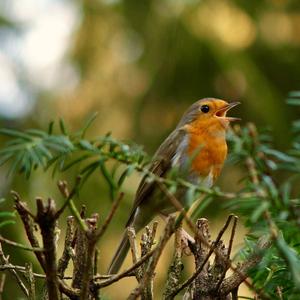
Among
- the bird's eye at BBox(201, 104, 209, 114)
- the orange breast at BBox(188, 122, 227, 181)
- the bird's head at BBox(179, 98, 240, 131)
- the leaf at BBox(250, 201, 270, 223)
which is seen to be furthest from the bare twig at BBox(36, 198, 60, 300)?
the bird's eye at BBox(201, 104, 209, 114)

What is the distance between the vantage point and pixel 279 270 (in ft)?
5.01

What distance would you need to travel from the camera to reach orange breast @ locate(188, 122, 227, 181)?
335 centimetres

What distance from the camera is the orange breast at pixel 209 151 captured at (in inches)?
132

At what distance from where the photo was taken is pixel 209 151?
3.50m

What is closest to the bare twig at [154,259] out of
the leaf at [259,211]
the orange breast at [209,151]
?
the leaf at [259,211]

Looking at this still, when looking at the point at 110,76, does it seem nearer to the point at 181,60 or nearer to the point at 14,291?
the point at 181,60

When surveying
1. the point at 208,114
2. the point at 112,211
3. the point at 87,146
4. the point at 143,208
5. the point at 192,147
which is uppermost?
the point at 87,146

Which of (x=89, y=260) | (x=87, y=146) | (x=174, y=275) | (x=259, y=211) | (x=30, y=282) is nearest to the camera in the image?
(x=259, y=211)

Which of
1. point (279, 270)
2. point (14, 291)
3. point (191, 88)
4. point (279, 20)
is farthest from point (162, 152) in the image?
point (279, 20)

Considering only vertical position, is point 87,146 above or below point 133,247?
above

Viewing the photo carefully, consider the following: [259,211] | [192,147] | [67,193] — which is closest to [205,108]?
[192,147]

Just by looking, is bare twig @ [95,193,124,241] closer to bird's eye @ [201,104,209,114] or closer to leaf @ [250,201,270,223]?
leaf @ [250,201,270,223]

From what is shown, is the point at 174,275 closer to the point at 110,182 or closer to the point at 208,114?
the point at 110,182

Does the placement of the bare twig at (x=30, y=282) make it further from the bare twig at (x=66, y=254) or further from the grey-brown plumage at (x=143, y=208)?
the grey-brown plumage at (x=143, y=208)
